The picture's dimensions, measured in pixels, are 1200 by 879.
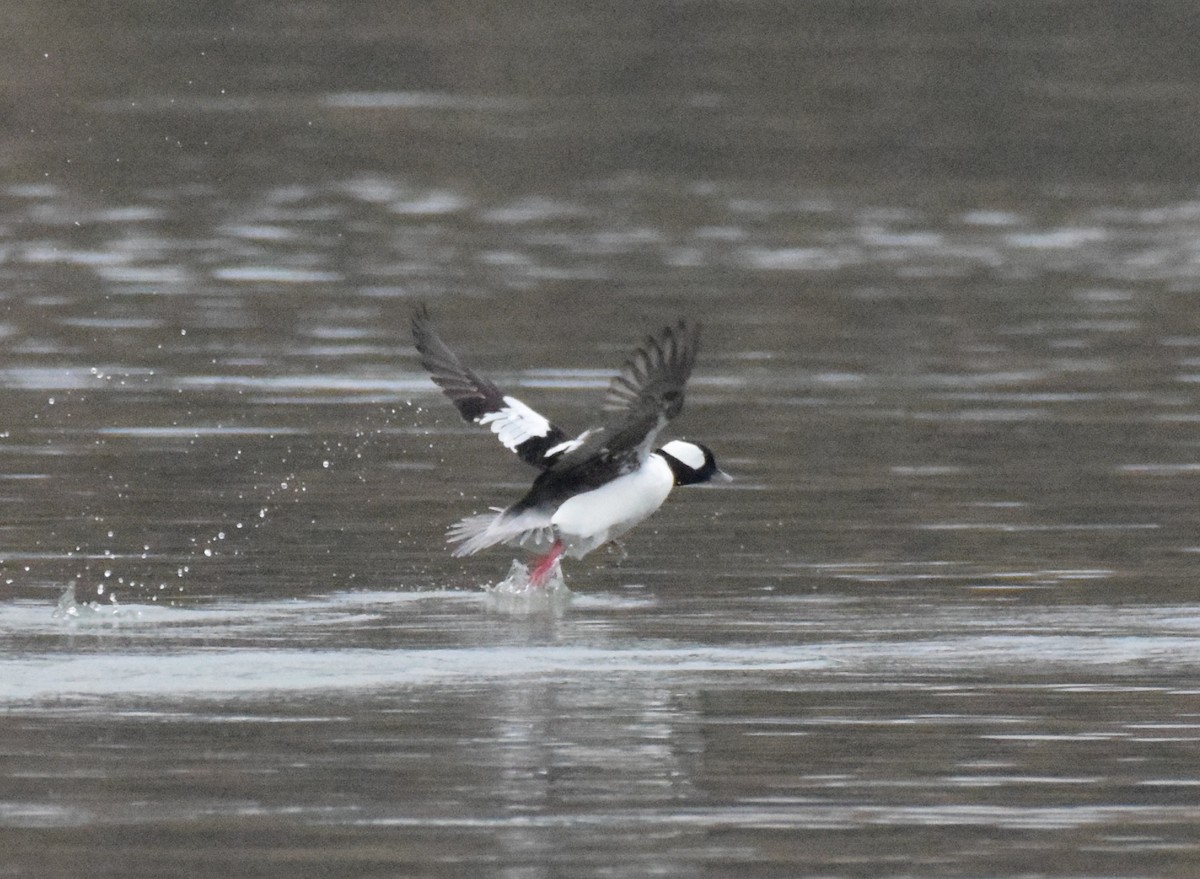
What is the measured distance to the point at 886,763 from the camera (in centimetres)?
909

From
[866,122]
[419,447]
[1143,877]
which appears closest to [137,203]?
[866,122]

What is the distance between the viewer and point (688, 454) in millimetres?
13648

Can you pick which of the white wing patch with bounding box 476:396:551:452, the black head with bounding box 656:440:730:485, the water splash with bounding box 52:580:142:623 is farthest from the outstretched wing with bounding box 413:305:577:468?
the water splash with bounding box 52:580:142:623

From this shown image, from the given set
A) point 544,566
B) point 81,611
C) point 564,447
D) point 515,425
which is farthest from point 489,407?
point 81,611

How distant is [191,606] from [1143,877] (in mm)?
4966

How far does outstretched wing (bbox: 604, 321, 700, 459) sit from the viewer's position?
38.5 feet

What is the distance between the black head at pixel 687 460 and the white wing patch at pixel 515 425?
0.56 m

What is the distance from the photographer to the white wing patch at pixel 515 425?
13422 mm

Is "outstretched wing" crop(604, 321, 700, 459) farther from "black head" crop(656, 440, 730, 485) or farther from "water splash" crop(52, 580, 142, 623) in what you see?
"water splash" crop(52, 580, 142, 623)

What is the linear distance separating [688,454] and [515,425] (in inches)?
29.8

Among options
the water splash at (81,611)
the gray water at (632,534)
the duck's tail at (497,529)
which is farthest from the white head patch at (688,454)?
the water splash at (81,611)

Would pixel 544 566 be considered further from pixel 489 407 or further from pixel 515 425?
pixel 489 407

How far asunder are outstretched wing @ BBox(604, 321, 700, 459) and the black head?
1.09 meters

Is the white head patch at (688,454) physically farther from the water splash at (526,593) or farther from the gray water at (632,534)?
the water splash at (526,593)
